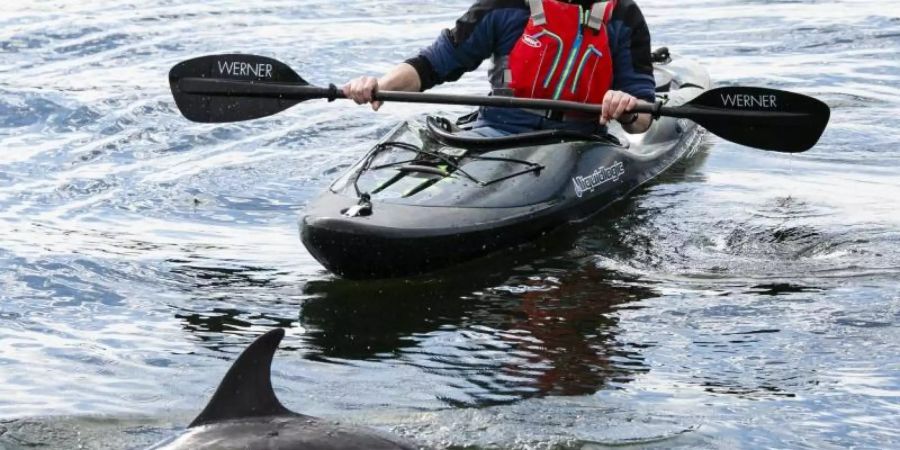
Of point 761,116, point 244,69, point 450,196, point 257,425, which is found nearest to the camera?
point 257,425

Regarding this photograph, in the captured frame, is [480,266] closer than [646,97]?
Yes

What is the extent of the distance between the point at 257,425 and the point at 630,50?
15.0 ft

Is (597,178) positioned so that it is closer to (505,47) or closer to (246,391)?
(505,47)

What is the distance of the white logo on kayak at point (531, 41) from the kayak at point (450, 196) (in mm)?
482

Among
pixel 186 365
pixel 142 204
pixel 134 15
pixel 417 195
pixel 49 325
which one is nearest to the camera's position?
pixel 186 365

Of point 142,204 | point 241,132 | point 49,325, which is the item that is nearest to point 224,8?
Result: point 241,132

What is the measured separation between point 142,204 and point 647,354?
3.84m

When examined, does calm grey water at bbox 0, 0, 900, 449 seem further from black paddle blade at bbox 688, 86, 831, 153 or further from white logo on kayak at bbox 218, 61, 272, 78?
white logo on kayak at bbox 218, 61, 272, 78

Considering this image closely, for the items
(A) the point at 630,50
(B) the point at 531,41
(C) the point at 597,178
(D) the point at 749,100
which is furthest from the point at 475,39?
(D) the point at 749,100

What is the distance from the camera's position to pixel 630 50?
25.1 feet

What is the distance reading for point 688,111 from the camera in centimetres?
730

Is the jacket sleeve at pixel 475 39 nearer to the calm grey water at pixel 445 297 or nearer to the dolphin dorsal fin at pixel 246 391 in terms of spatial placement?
the calm grey water at pixel 445 297

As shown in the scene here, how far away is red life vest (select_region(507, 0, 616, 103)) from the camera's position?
750cm

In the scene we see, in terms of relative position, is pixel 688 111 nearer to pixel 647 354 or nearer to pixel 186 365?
pixel 647 354
